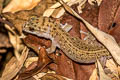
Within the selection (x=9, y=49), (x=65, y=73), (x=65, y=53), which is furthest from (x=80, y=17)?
(x=9, y=49)

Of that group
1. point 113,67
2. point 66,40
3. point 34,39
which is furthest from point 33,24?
point 113,67

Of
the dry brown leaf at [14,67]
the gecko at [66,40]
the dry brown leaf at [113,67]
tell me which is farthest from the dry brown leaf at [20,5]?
the dry brown leaf at [113,67]

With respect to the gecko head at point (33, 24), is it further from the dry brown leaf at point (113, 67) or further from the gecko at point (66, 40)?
the dry brown leaf at point (113, 67)

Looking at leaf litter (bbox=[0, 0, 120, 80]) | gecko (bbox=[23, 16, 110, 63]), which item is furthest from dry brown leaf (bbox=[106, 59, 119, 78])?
gecko (bbox=[23, 16, 110, 63])

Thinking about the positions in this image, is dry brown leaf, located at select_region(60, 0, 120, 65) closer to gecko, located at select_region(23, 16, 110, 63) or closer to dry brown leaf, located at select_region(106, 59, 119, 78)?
gecko, located at select_region(23, 16, 110, 63)

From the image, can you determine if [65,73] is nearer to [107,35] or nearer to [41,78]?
[41,78]
